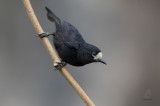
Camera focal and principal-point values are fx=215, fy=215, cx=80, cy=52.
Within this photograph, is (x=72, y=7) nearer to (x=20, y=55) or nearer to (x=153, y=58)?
(x=20, y=55)

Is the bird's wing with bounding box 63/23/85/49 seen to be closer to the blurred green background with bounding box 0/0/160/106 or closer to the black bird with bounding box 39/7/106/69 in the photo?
the black bird with bounding box 39/7/106/69

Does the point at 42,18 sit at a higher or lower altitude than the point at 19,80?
higher

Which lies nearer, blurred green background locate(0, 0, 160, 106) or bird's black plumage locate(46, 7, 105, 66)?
bird's black plumage locate(46, 7, 105, 66)

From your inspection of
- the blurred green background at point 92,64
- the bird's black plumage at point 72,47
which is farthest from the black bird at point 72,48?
the blurred green background at point 92,64

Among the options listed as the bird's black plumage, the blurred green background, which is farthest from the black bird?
the blurred green background

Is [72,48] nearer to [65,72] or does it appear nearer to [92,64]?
[65,72]

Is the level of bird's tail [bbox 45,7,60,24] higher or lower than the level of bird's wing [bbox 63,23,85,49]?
higher

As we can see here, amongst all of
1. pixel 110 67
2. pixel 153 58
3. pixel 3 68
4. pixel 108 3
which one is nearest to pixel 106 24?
pixel 108 3
